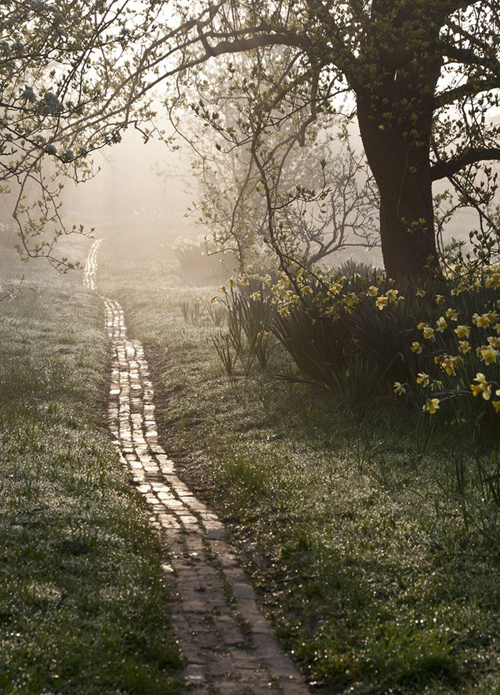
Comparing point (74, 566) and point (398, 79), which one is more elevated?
point (398, 79)

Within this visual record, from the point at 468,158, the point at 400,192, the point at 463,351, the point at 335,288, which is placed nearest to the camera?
the point at 463,351

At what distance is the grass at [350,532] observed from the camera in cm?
353

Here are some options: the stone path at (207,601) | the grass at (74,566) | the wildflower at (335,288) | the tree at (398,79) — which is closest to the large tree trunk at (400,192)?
the tree at (398,79)

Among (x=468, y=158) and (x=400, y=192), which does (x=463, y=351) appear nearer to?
(x=400, y=192)

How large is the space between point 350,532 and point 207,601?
1098mm

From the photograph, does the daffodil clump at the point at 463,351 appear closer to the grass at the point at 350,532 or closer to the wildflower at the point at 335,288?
the grass at the point at 350,532

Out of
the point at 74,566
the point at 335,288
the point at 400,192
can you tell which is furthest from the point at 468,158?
the point at 74,566

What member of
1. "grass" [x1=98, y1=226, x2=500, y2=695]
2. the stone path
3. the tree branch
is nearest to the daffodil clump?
"grass" [x1=98, y1=226, x2=500, y2=695]

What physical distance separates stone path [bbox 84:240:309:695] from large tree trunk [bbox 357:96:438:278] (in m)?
3.96

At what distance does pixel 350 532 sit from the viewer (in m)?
4.94

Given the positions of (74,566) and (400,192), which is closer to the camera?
(74,566)

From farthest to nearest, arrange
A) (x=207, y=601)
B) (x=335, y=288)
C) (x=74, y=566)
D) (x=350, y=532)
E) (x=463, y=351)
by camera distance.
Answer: (x=335, y=288) < (x=463, y=351) < (x=350, y=532) < (x=74, y=566) < (x=207, y=601)

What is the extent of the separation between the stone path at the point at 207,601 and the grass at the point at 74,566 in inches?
4.7

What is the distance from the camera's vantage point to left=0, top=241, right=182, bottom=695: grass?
11.1ft
